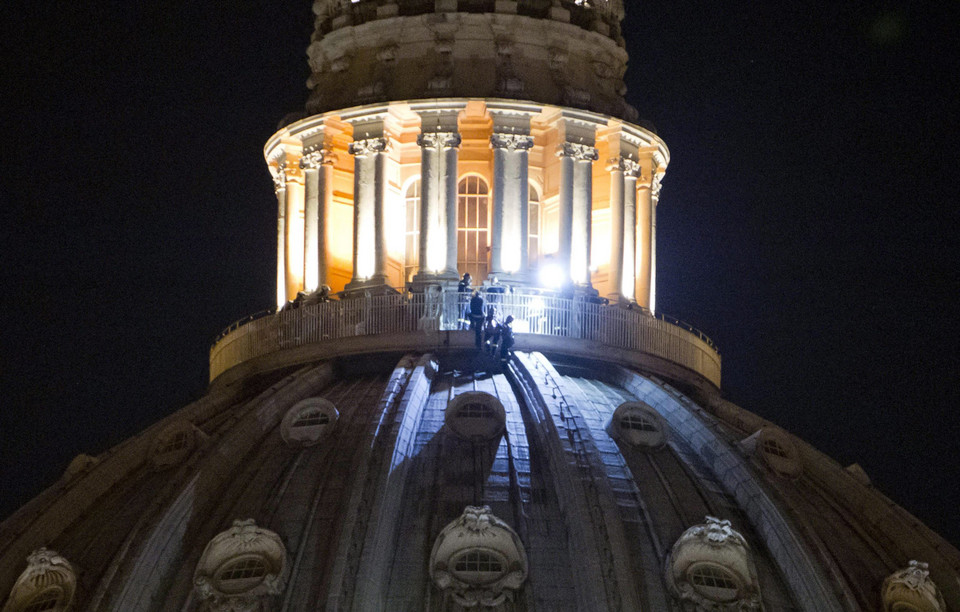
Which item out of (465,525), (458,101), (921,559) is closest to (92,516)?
(465,525)

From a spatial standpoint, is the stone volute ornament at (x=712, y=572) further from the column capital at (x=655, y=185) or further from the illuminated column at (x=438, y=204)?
the column capital at (x=655, y=185)

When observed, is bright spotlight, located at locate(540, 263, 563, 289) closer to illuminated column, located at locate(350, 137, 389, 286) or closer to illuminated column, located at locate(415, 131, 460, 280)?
illuminated column, located at locate(415, 131, 460, 280)

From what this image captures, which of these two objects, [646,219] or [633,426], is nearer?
[633,426]

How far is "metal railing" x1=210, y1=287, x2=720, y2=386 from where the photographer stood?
197 ft

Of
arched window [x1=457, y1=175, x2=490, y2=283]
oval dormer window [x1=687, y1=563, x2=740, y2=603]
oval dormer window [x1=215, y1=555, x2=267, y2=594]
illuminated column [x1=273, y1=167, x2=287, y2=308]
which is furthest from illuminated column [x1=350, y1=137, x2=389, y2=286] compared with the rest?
oval dormer window [x1=687, y1=563, x2=740, y2=603]

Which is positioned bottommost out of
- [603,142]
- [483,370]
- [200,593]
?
[200,593]

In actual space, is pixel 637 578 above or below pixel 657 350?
below

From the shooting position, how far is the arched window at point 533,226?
208 feet

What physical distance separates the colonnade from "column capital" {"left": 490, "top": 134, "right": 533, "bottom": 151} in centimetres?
2

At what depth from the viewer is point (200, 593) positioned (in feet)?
170

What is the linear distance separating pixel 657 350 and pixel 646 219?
4.52m

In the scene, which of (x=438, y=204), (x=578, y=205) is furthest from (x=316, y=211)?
(x=578, y=205)

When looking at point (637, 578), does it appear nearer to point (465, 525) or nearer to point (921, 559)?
point (465, 525)

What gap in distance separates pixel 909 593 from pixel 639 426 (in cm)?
697
